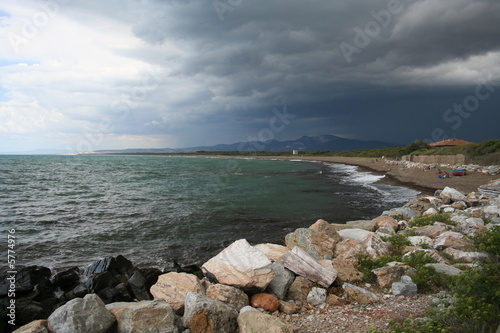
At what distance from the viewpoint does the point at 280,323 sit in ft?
17.5

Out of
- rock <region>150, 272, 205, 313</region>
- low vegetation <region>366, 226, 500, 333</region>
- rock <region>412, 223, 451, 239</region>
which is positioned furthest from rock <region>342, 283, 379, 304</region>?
rock <region>412, 223, 451, 239</region>

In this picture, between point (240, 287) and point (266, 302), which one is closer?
point (266, 302)

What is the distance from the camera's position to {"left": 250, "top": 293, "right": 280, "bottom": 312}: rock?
270 inches

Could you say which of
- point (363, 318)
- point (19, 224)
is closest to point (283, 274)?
point (363, 318)

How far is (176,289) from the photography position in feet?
22.7

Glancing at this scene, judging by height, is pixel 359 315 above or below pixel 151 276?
above

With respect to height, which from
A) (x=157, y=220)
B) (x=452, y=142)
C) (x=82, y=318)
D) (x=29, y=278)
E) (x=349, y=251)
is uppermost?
(x=452, y=142)

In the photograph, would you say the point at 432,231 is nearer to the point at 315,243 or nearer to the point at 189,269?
the point at 315,243

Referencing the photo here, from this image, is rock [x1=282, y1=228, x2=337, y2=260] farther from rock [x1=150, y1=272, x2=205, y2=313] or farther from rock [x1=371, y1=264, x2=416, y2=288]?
rock [x1=150, y1=272, x2=205, y2=313]

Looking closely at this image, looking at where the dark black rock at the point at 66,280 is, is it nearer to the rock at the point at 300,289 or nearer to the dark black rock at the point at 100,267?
the dark black rock at the point at 100,267

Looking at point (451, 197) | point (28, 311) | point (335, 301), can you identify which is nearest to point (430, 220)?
point (451, 197)

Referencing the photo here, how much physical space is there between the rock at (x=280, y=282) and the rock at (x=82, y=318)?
3.77 m

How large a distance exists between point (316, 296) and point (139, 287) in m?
5.23

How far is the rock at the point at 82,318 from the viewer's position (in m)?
5.03
